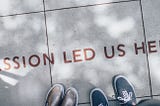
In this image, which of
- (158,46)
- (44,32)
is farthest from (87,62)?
(158,46)

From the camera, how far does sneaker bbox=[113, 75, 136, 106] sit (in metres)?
3.01

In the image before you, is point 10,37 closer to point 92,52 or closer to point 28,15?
point 28,15

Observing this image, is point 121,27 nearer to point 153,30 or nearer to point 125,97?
point 153,30

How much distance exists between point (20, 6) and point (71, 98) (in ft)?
3.87

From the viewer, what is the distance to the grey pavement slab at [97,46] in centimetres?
306

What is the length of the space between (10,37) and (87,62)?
918 mm

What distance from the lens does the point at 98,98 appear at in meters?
3.03

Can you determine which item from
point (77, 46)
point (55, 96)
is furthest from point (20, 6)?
point (55, 96)

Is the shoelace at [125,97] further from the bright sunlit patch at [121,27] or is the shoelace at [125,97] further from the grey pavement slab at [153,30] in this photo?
the bright sunlit patch at [121,27]

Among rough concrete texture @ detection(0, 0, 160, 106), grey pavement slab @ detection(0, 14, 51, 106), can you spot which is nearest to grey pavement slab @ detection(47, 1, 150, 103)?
rough concrete texture @ detection(0, 0, 160, 106)

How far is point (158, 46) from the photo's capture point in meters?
3.05

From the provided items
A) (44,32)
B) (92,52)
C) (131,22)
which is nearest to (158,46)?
(131,22)

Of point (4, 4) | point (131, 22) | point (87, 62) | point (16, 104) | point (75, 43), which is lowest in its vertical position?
point (16, 104)

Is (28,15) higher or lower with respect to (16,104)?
higher
